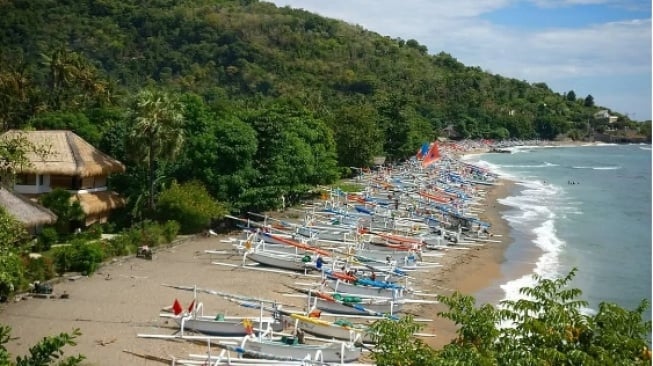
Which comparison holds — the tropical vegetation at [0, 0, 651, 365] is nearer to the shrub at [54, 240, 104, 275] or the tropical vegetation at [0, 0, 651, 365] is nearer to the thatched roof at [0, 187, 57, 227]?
the shrub at [54, 240, 104, 275]

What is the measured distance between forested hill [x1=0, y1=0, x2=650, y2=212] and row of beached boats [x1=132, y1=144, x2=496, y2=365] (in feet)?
→ 49.0

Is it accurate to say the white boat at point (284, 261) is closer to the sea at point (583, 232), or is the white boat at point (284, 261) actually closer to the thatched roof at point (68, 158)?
the sea at point (583, 232)

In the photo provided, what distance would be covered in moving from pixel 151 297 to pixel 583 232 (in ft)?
93.3

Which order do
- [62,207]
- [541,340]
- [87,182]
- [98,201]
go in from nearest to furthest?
1. [541,340]
2. [62,207]
3. [98,201]
4. [87,182]

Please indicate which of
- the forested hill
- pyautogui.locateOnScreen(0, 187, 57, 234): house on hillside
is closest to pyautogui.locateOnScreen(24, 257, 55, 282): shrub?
pyautogui.locateOnScreen(0, 187, 57, 234): house on hillside

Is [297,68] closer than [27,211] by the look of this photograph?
No

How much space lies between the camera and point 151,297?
21984mm

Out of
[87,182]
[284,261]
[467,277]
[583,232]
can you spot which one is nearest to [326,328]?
[284,261]

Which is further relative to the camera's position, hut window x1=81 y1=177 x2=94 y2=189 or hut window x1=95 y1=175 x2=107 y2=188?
A: hut window x1=95 y1=175 x2=107 y2=188

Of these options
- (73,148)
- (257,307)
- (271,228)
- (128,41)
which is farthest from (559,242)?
(128,41)

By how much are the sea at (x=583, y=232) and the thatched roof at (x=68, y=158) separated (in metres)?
17.3

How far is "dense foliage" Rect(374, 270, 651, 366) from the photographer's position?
7734 millimetres

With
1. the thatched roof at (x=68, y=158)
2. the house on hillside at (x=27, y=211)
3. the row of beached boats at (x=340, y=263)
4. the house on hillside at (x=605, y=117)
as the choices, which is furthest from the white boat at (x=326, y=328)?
the house on hillside at (x=605, y=117)

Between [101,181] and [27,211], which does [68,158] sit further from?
[27,211]
